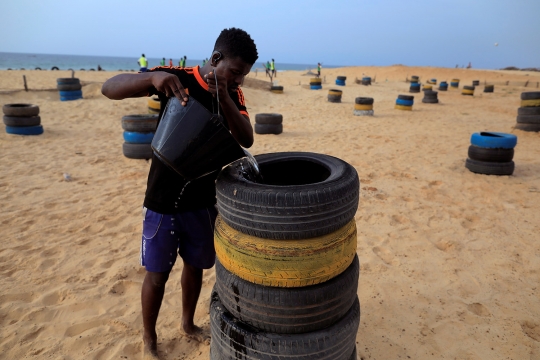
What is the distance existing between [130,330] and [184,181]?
1579 millimetres

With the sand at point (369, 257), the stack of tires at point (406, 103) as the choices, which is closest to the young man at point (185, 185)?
the sand at point (369, 257)

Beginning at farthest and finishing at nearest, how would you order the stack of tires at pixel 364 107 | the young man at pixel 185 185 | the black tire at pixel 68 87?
1. the black tire at pixel 68 87
2. the stack of tires at pixel 364 107
3. the young man at pixel 185 185

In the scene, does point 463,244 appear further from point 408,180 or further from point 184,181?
point 184,181

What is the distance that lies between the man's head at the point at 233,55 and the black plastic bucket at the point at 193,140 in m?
0.43

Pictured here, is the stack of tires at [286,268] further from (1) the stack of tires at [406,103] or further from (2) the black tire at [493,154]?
(1) the stack of tires at [406,103]

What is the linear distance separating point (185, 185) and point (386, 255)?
Result: 2.83 metres

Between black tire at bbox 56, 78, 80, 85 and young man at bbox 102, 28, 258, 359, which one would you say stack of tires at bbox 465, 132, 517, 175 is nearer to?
young man at bbox 102, 28, 258, 359

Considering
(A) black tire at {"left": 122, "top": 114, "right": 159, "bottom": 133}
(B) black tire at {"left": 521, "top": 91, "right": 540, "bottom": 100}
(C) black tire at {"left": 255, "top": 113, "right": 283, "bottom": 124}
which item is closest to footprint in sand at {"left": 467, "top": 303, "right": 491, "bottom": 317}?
(A) black tire at {"left": 122, "top": 114, "right": 159, "bottom": 133}

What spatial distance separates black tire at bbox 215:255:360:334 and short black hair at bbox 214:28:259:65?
4.36 feet

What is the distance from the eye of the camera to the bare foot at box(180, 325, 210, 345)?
2889mm

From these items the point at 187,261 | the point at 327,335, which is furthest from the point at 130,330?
the point at 327,335

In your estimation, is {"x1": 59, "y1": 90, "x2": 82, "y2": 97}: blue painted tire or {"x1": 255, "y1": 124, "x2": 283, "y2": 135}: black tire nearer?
{"x1": 255, "y1": 124, "x2": 283, "y2": 135}: black tire

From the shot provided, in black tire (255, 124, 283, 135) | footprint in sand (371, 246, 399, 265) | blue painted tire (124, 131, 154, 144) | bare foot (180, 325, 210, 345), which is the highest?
blue painted tire (124, 131, 154, 144)

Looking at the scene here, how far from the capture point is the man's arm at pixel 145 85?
188cm
